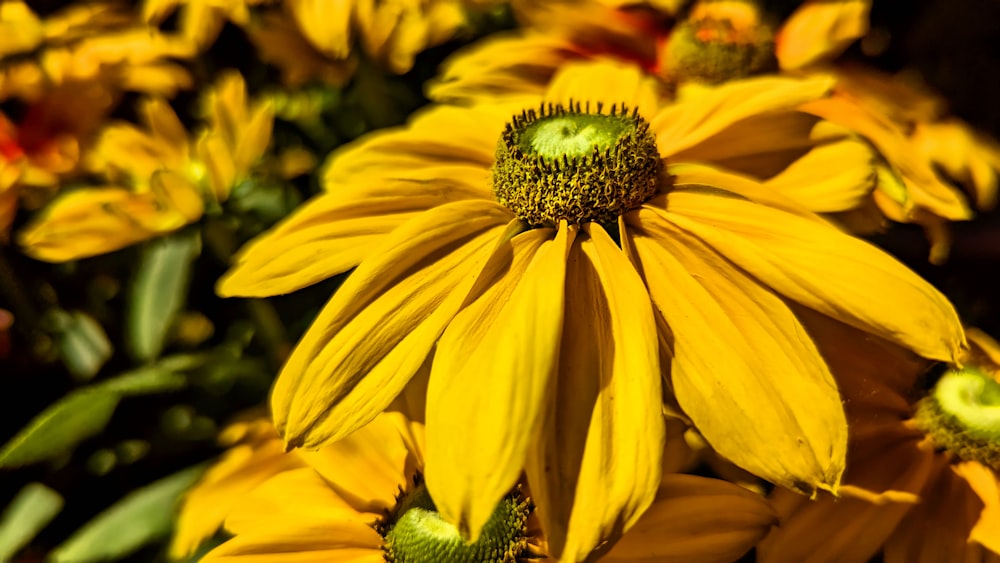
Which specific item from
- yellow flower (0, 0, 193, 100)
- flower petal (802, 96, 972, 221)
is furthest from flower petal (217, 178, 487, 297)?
yellow flower (0, 0, 193, 100)

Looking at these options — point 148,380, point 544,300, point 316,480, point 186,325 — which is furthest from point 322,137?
point 544,300

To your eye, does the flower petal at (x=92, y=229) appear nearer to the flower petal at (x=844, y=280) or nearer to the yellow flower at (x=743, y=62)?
the yellow flower at (x=743, y=62)

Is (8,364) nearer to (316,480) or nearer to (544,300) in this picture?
(316,480)

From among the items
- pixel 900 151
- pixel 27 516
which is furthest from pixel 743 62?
pixel 27 516

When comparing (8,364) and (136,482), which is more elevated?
(8,364)

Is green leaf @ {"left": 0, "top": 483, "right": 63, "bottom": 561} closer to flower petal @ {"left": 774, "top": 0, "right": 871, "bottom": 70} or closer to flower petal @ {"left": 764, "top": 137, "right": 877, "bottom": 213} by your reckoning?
flower petal @ {"left": 764, "top": 137, "right": 877, "bottom": 213}

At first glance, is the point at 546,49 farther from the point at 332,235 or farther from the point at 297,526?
the point at 297,526
